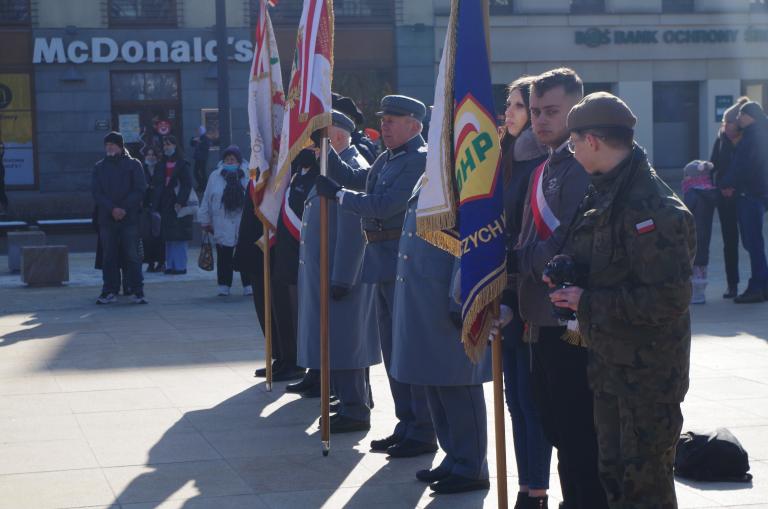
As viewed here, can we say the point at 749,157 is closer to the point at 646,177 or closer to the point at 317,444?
the point at 317,444

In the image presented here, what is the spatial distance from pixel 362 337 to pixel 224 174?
7.24 m

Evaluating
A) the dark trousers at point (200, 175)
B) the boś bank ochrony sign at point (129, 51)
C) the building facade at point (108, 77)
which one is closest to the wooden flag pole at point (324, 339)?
the dark trousers at point (200, 175)

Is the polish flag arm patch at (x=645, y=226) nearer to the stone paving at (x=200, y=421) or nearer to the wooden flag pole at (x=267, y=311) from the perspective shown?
the stone paving at (x=200, y=421)

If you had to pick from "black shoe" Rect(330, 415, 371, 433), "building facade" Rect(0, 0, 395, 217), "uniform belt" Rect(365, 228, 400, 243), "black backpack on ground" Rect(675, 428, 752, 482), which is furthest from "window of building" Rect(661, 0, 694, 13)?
"black backpack on ground" Rect(675, 428, 752, 482)

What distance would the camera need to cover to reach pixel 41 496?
630 cm

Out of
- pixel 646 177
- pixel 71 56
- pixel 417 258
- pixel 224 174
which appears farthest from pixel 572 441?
pixel 71 56

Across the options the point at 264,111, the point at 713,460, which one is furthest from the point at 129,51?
the point at 713,460

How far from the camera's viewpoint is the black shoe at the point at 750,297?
13.4m

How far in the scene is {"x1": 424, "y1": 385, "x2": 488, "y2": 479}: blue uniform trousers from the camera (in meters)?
6.28

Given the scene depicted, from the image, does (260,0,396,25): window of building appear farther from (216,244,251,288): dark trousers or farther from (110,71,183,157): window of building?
(216,244,251,288): dark trousers

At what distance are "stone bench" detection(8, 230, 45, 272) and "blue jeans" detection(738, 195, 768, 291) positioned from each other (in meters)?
10.2

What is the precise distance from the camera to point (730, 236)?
13930 millimetres

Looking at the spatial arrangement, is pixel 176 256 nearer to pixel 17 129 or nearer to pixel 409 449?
pixel 409 449

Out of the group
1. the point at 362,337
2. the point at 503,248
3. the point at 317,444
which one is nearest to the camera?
the point at 503,248
